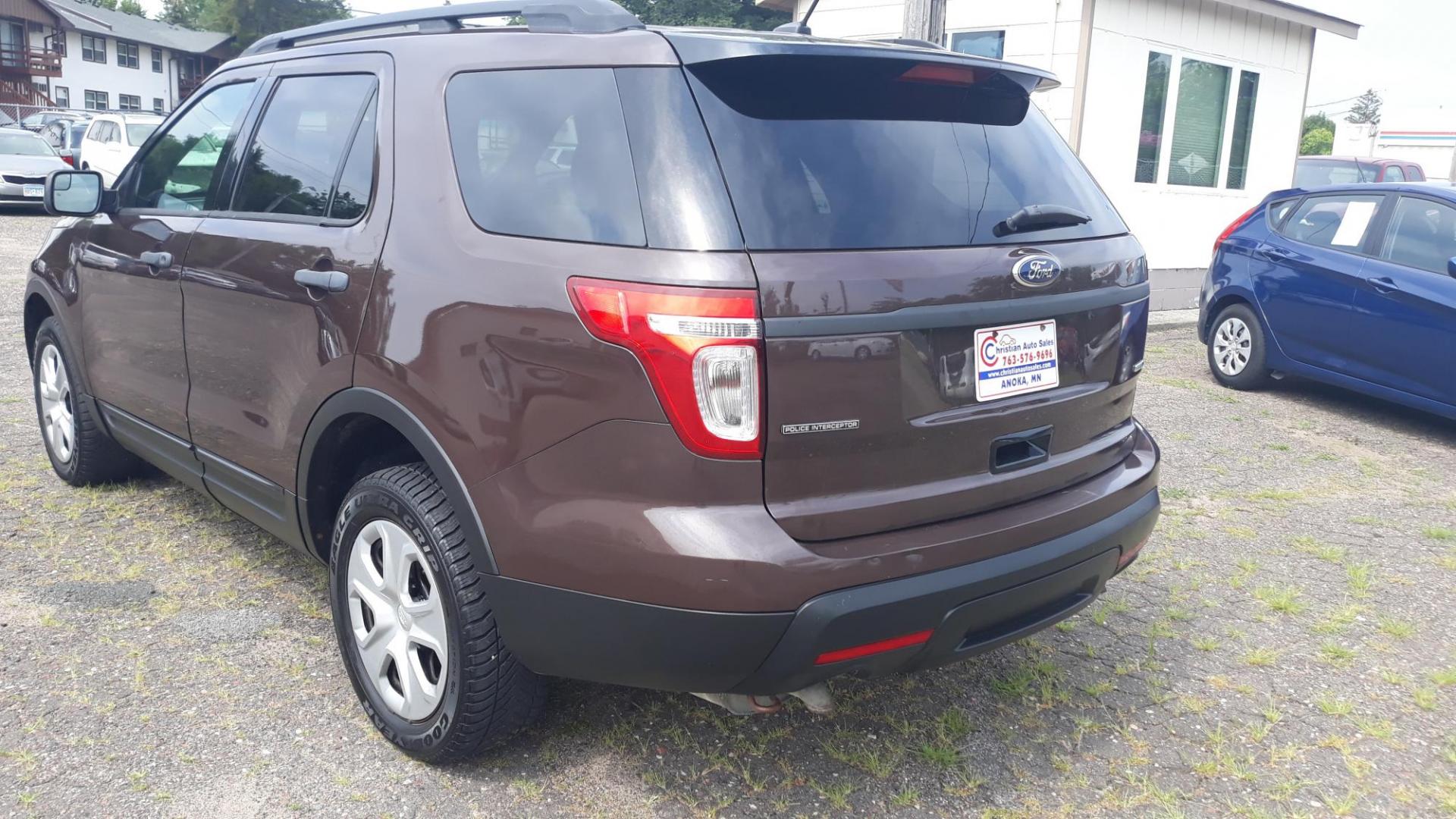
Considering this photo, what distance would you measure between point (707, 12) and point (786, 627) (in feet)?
107

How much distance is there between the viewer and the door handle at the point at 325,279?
2.89 meters

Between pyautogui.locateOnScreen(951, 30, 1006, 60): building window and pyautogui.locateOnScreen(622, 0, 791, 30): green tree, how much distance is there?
20.1m

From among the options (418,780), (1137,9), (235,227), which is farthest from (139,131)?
(418,780)

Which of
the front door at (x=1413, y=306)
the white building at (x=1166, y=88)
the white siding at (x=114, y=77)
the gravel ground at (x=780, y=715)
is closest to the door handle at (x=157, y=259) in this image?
the gravel ground at (x=780, y=715)

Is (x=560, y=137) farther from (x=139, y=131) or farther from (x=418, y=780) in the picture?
(x=139, y=131)

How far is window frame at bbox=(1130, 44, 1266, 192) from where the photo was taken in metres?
11.9

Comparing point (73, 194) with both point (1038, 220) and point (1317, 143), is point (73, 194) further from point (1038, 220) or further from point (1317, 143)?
point (1317, 143)

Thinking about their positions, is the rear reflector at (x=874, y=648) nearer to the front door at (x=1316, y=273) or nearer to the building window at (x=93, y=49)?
the front door at (x=1316, y=273)

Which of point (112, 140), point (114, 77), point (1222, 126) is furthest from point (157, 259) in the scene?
point (114, 77)

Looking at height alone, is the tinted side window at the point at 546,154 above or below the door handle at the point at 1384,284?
above

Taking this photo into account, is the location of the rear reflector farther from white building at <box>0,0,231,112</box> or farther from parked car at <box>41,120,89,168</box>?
white building at <box>0,0,231,112</box>

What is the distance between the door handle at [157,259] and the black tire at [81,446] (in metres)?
0.98

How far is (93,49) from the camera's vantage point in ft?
187

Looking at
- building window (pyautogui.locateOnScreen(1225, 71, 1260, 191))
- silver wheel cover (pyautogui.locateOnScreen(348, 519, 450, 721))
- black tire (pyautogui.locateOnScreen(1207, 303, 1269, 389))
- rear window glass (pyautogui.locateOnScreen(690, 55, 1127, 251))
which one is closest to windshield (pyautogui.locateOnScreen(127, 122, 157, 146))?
building window (pyautogui.locateOnScreen(1225, 71, 1260, 191))
